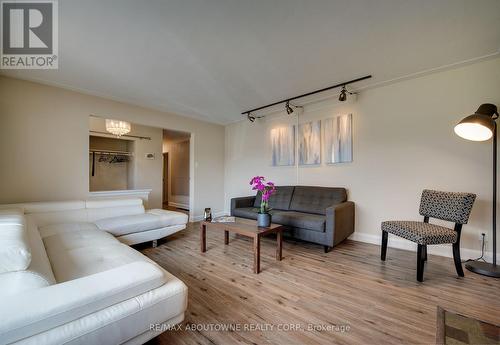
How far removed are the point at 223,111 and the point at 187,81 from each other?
1424mm

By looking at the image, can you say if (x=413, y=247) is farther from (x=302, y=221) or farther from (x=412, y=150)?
(x=302, y=221)

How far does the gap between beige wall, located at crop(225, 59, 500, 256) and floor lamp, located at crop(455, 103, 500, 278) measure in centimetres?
22

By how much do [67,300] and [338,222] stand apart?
275 centimetres

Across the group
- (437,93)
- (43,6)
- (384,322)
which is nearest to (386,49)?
(437,93)

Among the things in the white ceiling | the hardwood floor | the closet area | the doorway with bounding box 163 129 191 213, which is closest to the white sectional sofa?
the hardwood floor

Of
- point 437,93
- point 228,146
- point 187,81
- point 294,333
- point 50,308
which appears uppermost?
point 187,81

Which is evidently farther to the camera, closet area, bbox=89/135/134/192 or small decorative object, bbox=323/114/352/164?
closet area, bbox=89/135/134/192

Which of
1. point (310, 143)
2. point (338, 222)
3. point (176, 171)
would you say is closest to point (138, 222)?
point (338, 222)

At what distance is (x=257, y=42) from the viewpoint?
7.04 feet

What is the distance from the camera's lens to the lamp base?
217 centimetres

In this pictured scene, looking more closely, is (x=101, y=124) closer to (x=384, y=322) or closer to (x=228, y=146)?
(x=228, y=146)

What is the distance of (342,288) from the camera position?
1.99 metres

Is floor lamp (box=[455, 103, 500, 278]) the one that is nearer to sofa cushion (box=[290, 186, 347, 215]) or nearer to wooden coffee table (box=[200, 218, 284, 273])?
sofa cushion (box=[290, 186, 347, 215])

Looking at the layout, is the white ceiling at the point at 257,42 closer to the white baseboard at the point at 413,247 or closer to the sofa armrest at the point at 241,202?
the sofa armrest at the point at 241,202
